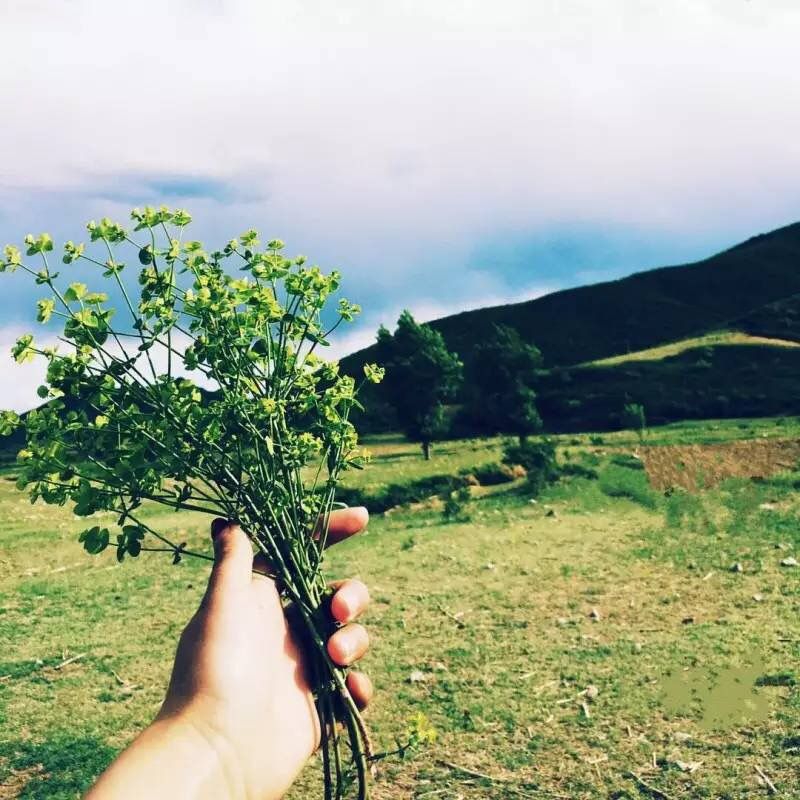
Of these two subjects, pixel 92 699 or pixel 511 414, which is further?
pixel 511 414

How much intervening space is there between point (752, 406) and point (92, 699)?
121ft

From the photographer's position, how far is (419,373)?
32.5 metres

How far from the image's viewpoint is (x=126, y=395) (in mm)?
4000

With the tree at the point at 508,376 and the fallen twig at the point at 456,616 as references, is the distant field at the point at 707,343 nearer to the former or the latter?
the tree at the point at 508,376

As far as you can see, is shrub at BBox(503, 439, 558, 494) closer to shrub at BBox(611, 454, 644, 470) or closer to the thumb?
shrub at BBox(611, 454, 644, 470)

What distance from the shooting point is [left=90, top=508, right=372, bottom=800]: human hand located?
3223 millimetres

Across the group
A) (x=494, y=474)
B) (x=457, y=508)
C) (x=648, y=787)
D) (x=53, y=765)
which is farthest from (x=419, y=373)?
(x=648, y=787)

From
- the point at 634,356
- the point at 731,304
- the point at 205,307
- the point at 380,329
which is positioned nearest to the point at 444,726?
the point at 205,307

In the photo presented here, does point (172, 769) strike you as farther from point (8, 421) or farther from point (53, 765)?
point (53, 765)

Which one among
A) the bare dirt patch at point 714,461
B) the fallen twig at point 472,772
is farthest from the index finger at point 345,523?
the bare dirt patch at point 714,461

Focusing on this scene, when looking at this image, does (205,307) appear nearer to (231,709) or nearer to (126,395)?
(126,395)

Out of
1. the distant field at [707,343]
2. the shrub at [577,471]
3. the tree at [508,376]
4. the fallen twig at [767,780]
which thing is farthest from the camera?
the distant field at [707,343]

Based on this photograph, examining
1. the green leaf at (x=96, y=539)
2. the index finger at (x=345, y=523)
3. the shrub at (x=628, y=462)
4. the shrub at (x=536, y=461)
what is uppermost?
the green leaf at (x=96, y=539)

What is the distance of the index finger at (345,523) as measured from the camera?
15.3ft
